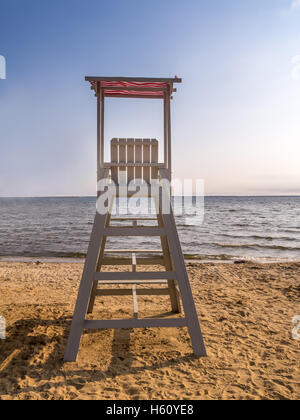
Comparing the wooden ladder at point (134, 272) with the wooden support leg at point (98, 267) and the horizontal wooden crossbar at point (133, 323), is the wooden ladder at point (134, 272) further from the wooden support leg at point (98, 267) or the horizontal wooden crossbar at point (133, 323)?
the wooden support leg at point (98, 267)

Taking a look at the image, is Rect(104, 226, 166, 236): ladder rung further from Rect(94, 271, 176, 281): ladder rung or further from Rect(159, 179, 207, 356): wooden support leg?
Rect(94, 271, 176, 281): ladder rung

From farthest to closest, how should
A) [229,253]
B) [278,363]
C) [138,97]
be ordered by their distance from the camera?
[229,253] → [138,97] → [278,363]

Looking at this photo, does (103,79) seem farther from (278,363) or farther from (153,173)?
(278,363)

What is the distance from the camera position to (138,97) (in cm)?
434

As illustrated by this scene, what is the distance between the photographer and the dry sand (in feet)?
10.1

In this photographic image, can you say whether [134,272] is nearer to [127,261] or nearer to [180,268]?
[180,268]

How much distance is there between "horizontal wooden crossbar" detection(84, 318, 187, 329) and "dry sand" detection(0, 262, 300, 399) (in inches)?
19.8

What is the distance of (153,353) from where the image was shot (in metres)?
3.88

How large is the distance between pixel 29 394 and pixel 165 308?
323 centimetres

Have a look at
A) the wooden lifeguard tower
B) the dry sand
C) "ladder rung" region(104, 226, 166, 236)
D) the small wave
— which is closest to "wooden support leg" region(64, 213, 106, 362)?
the wooden lifeguard tower

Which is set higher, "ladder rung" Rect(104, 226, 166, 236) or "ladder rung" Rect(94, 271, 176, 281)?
"ladder rung" Rect(104, 226, 166, 236)

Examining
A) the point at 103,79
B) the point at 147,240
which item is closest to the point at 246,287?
the point at 103,79

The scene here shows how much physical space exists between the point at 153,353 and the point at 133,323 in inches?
26.2

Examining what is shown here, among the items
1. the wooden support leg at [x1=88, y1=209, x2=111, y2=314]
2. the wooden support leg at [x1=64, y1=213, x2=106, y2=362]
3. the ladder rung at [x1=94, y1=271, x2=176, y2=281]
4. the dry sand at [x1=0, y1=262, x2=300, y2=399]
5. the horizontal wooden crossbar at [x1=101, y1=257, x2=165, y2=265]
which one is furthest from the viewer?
the horizontal wooden crossbar at [x1=101, y1=257, x2=165, y2=265]
